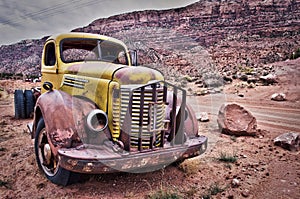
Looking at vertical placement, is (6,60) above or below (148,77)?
above

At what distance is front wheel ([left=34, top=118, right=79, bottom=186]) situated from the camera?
312 cm

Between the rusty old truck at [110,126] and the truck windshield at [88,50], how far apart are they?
0.68m

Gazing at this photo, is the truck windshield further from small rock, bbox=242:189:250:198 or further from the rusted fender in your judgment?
small rock, bbox=242:189:250:198

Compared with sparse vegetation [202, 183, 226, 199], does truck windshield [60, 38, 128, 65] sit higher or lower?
higher

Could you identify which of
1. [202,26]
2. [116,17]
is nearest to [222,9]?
[202,26]

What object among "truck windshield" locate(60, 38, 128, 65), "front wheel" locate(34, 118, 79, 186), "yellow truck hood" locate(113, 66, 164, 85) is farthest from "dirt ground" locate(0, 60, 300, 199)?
"truck windshield" locate(60, 38, 128, 65)

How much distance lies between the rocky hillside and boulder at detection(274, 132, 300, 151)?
2230cm

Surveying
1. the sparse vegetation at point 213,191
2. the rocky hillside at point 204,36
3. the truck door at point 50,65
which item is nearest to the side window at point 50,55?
the truck door at point 50,65

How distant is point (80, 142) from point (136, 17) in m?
85.6

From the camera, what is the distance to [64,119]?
3.01 m

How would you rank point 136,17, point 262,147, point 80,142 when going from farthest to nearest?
point 136,17, point 262,147, point 80,142

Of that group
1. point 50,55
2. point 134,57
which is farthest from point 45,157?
point 134,57

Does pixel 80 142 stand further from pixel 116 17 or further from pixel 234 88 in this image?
pixel 116 17

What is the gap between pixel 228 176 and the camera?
11.8 feet
